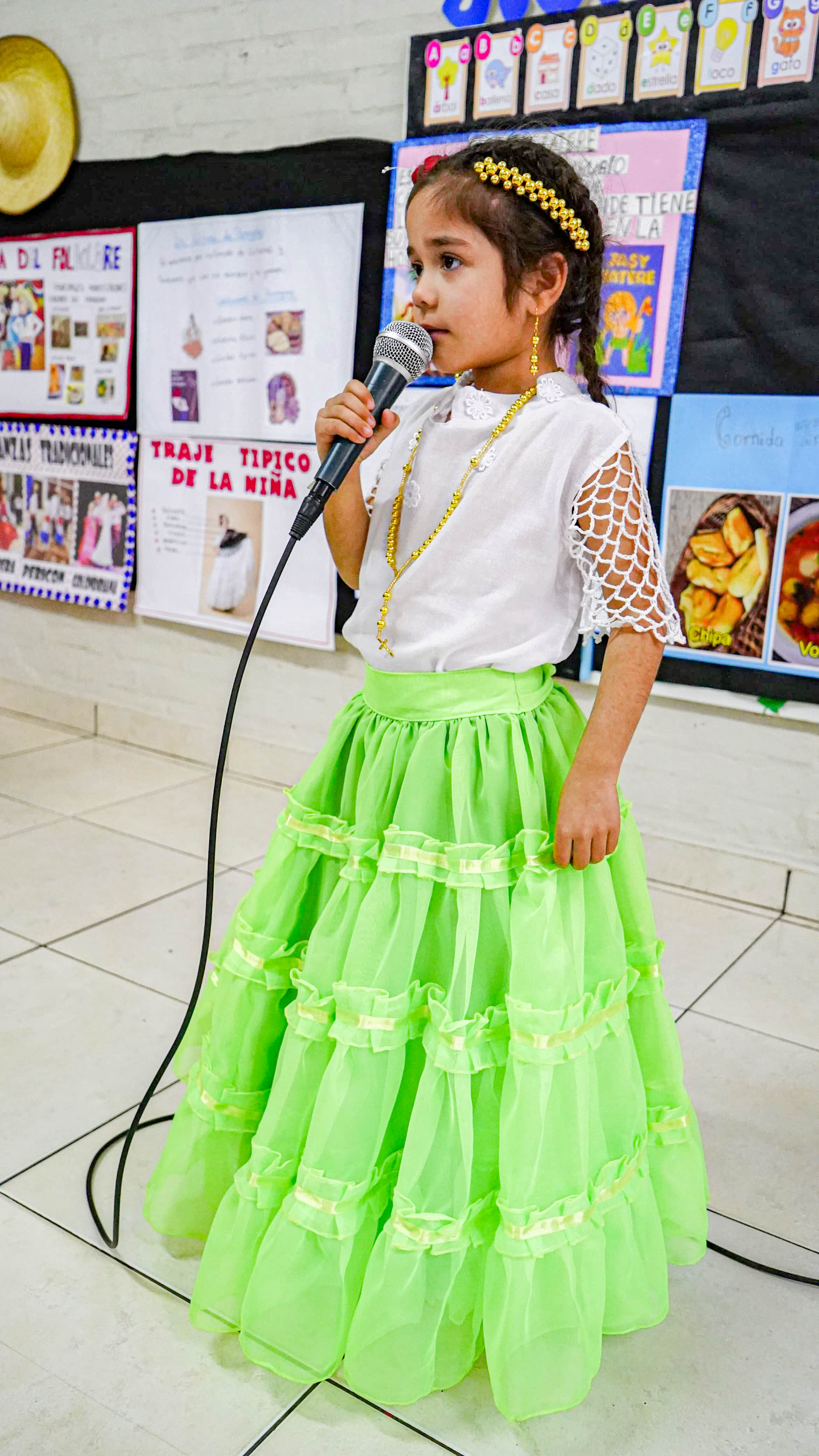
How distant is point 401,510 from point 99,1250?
2.83 feet

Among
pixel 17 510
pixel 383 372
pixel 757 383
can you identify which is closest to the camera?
pixel 383 372

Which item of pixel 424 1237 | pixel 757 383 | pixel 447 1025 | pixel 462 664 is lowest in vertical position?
pixel 424 1237

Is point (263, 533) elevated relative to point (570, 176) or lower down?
Result: lower down

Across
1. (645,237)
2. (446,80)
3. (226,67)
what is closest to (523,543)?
(645,237)

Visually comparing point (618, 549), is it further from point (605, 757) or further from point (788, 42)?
point (788, 42)

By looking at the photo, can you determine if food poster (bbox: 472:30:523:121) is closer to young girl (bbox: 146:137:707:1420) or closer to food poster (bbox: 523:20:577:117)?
food poster (bbox: 523:20:577:117)

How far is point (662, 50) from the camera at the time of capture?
203 centimetres

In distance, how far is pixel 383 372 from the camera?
99 cm

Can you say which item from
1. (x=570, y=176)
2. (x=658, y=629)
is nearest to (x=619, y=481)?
(x=658, y=629)

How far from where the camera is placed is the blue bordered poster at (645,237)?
2.05m

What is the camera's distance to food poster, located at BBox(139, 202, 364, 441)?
251 cm

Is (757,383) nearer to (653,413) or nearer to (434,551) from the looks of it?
(653,413)

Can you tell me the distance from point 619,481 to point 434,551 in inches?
7.0

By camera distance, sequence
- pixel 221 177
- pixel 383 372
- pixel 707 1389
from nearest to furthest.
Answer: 1. pixel 383 372
2. pixel 707 1389
3. pixel 221 177
